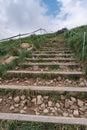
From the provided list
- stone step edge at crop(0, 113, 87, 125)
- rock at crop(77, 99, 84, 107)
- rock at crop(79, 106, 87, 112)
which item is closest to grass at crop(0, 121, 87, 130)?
stone step edge at crop(0, 113, 87, 125)

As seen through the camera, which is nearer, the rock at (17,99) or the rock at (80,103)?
the rock at (80,103)

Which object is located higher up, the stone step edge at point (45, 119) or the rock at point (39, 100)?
the rock at point (39, 100)

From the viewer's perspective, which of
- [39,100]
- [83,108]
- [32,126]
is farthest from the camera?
[39,100]

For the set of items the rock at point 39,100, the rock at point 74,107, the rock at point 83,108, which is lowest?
the rock at point 83,108

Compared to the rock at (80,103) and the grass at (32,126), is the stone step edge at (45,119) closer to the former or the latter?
the grass at (32,126)

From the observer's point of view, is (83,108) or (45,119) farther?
(83,108)

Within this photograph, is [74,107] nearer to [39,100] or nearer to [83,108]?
[83,108]

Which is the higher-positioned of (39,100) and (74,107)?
(39,100)

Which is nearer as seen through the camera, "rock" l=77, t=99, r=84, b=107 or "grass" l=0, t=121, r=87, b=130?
"grass" l=0, t=121, r=87, b=130

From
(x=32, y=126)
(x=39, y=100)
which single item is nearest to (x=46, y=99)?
(x=39, y=100)

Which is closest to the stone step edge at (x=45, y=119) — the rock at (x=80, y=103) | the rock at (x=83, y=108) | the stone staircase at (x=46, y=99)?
the stone staircase at (x=46, y=99)

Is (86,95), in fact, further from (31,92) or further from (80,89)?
(31,92)

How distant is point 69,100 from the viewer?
3.13 m

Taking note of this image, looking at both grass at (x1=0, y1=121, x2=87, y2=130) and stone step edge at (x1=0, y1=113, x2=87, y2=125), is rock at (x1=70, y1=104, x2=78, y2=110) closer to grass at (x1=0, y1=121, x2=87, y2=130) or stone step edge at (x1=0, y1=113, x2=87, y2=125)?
stone step edge at (x1=0, y1=113, x2=87, y2=125)
